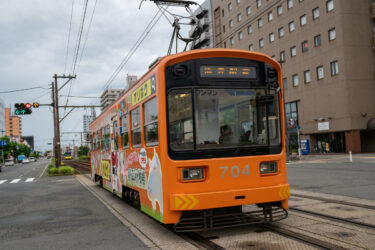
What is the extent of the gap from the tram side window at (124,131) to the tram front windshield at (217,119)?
2.67 metres

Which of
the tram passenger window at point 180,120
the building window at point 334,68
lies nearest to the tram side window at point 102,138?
the tram passenger window at point 180,120

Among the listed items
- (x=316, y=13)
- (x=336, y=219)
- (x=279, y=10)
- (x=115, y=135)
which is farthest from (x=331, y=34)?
(x=336, y=219)

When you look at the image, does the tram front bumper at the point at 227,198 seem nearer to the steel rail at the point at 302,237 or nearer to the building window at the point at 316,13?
the steel rail at the point at 302,237

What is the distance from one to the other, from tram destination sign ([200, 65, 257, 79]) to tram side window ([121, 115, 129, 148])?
290cm

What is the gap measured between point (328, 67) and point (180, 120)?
35.7 metres

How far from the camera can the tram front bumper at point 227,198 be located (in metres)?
5.30

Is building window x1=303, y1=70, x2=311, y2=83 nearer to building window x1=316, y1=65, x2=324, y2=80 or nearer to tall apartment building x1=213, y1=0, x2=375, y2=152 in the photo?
tall apartment building x1=213, y1=0, x2=375, y2=152

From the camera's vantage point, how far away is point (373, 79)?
36.8 metres

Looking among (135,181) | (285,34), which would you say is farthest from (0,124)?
(135,181)

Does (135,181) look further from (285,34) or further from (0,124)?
(0,124)

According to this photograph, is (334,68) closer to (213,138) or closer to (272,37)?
(272,37)

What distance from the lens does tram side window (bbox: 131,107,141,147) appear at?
700cm

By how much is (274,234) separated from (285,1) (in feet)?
138

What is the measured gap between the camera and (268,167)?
594cm
